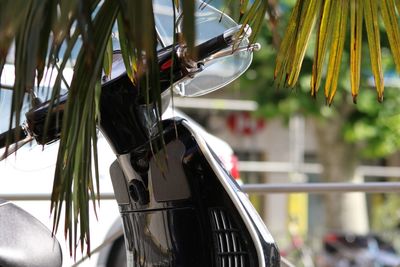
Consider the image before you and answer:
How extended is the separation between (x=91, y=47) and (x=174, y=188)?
2.29ft

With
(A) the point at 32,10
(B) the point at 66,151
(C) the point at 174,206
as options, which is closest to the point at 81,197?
(B) the point at 66,151

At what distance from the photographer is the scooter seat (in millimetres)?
1977

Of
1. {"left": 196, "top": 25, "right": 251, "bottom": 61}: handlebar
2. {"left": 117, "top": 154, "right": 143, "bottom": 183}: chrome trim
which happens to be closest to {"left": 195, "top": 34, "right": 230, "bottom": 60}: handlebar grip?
{"left": 196, "top": 25, "right": 251, "bottom": 61}: handlebar

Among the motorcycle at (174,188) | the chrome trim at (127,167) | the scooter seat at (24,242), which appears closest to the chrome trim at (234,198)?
the motorcycle at (174,188)

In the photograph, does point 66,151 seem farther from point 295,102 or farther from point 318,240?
point 318,240

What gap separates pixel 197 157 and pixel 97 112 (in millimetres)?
339

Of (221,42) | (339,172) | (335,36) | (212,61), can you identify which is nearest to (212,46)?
(221,42)

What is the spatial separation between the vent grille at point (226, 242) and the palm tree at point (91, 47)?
0.31m

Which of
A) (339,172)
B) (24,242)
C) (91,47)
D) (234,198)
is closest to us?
(91,47)

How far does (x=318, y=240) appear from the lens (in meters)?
15.5

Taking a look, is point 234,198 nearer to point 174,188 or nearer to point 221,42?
point 174,188

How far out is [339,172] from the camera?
14656 mm

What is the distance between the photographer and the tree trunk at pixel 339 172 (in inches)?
575

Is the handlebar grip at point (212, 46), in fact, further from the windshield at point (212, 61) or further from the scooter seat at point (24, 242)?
the scooter seat at point (24, 242)
